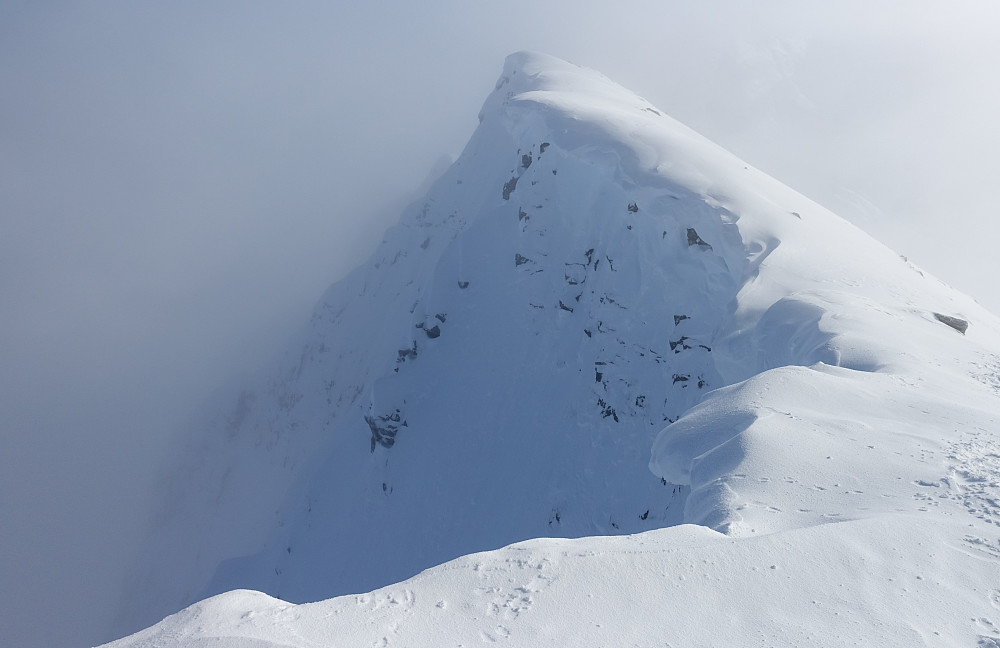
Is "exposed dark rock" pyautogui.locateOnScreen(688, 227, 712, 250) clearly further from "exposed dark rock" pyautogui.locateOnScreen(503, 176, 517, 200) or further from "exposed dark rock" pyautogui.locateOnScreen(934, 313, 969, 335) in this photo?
"exposed dark rock" pyautogui.locateOnScreen(503, 176, 517, 200)

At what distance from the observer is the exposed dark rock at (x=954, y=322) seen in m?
16.6

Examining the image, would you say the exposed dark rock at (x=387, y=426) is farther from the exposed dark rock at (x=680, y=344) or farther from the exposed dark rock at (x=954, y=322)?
the exposed dark rock at (x=954, y=322)

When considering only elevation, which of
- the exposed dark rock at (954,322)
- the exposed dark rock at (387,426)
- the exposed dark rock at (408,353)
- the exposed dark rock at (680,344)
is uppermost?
the exposed dark rock at (954,322)

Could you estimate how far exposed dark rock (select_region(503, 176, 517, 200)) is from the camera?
36.0m

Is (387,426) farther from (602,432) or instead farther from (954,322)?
(954,322)

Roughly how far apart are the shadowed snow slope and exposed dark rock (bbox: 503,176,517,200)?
0.91 meters

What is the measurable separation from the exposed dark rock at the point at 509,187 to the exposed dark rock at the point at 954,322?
75.8 feet

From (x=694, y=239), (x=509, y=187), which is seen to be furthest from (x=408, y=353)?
(x=694, y=239)

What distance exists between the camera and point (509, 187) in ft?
120

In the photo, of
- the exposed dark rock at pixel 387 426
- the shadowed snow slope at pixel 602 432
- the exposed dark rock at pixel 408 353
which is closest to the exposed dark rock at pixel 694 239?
the shadowed snow slope at pixel 602 432

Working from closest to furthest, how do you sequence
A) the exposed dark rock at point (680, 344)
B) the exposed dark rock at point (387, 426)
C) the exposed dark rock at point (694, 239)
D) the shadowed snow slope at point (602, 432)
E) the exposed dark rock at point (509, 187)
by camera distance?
the shadowed snow slope at point (602, 432) < the exposed dark rock at point (694, 239) < the exposed dark rock at point (680, 344) < the exposed dark rock at point (387, 426) < the exposed dark rock at point (509, 187)

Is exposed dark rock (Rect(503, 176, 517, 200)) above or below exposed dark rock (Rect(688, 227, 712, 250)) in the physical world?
below

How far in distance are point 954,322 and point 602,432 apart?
41.6 feet

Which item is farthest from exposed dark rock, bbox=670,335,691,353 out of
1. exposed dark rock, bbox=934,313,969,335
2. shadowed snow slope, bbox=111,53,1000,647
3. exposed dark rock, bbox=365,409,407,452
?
exposed dark rock, bbox=365,409,407,452
